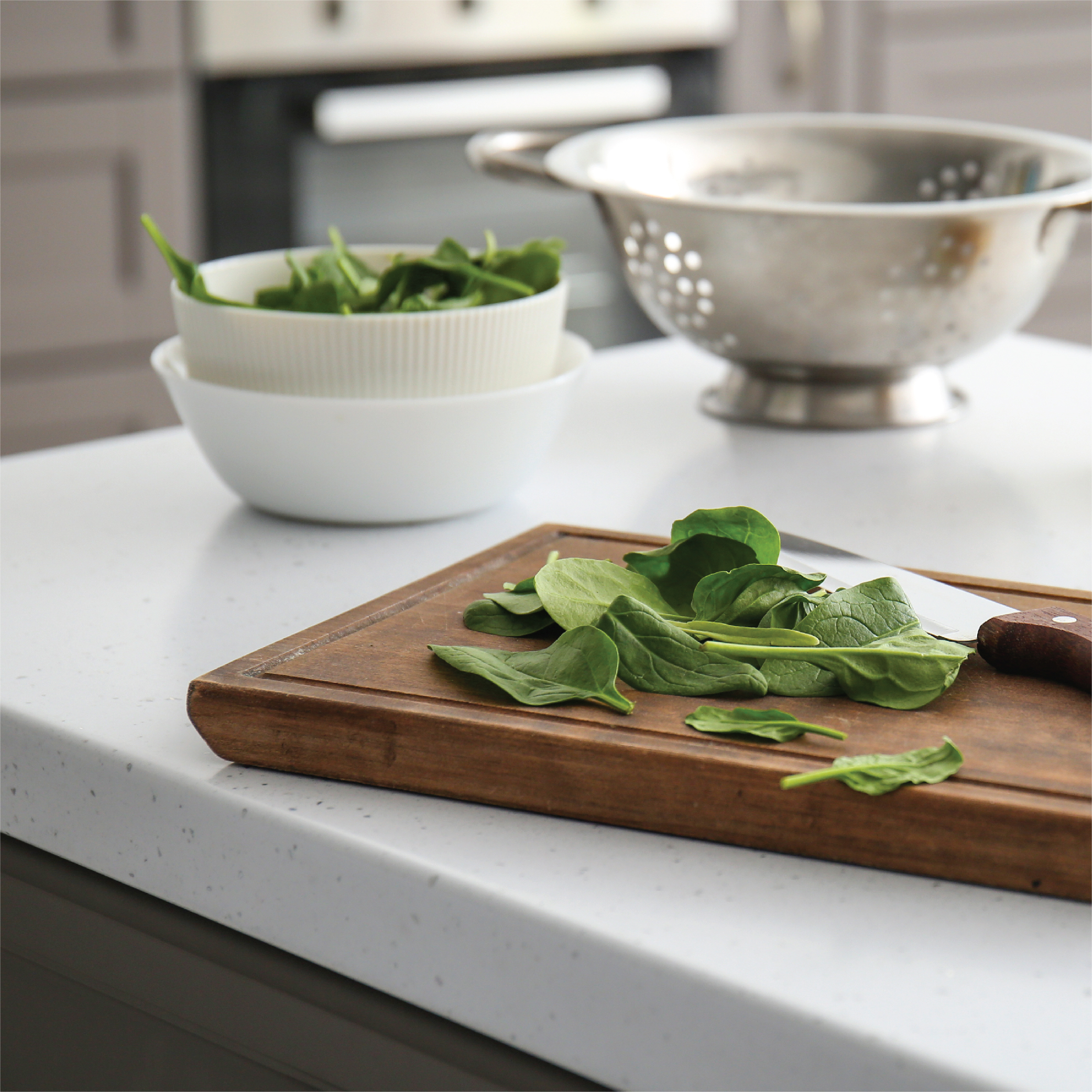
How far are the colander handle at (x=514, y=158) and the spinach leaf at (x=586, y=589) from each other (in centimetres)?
49

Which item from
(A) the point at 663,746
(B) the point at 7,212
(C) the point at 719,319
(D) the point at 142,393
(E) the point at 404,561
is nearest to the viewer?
(A) the point at 663,746

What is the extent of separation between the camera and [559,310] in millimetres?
844

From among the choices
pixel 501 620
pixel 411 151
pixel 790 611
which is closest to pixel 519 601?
pixel 501 620

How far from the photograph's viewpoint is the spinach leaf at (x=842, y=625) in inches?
21.5

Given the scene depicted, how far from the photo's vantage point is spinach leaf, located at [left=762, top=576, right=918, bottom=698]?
0.55 meters

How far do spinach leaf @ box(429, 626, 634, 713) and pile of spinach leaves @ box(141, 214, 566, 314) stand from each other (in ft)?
0.98

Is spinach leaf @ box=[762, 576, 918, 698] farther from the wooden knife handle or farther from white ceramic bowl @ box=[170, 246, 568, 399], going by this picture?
white ceramic bowl @ box=[170, 246, 568, 399]

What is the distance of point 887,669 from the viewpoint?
0.53 metres

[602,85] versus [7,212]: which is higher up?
[602,85]

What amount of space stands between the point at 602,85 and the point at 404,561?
5.34ft

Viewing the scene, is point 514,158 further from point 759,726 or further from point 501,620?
point 759,726

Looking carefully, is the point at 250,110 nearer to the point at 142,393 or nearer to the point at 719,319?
the point at 142,393

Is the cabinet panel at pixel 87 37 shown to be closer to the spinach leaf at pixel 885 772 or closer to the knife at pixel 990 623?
the knife at pixel 990 623

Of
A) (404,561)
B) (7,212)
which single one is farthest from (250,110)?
(404,561)
